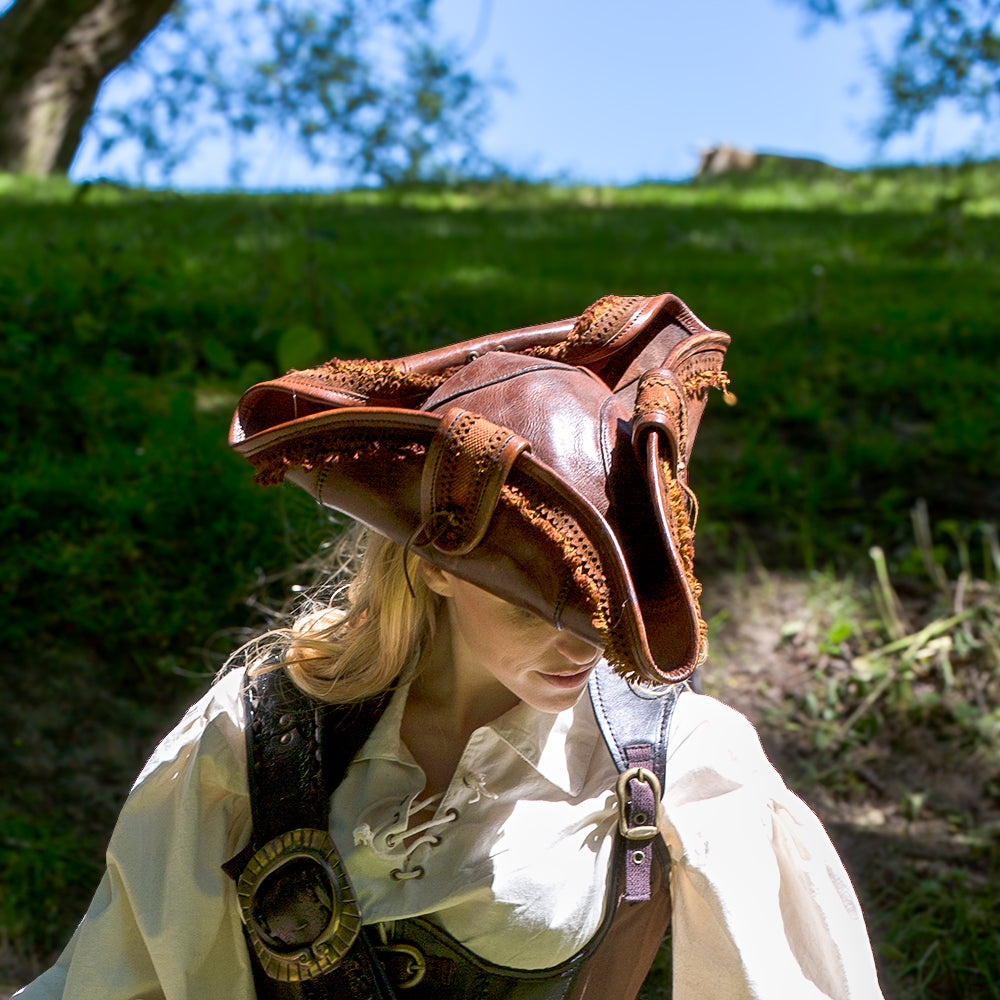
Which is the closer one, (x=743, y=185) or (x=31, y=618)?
(x=31, y=618)

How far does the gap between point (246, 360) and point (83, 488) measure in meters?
1.02

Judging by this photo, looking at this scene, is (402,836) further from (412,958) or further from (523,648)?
(523,648)

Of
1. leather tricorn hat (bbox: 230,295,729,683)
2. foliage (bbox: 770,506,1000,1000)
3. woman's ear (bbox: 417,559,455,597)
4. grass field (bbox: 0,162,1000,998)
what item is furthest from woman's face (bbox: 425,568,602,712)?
foliage (bbox: 770,506,1000,1000)

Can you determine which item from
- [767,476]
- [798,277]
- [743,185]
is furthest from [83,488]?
[743,185]

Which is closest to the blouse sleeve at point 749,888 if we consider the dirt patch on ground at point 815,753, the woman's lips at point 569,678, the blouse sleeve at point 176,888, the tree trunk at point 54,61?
the woman's lips at point 569,678

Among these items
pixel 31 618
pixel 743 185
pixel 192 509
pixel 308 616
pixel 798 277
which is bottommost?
pixel 31 618

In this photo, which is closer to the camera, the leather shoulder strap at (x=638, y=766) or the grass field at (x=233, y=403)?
the leather shoulder strap at (x=638, y=766)

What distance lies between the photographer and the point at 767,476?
385 centimetres

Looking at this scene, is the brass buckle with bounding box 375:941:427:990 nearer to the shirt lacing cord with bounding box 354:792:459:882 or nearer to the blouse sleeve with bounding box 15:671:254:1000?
the shirt lacing cord with bounding box 354:792:459:882

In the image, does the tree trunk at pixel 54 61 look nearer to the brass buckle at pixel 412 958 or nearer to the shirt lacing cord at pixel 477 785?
the shirt lacing cord at pixel 477 785

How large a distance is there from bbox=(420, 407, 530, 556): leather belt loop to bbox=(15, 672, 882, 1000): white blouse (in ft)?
1.38

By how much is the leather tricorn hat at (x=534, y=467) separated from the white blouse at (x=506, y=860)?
374mm

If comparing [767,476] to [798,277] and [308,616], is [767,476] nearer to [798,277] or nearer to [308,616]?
[798,277]

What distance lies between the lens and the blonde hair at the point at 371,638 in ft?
5.44
